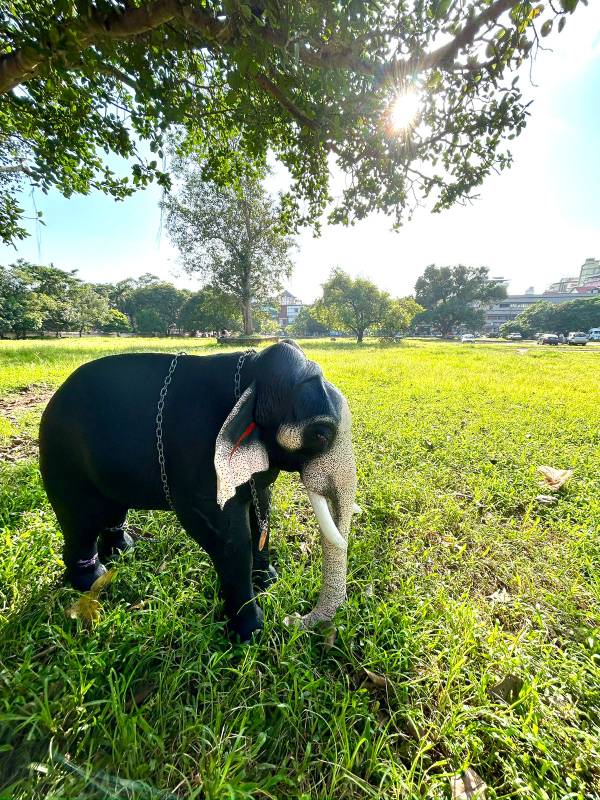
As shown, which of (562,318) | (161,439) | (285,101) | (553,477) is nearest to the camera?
(161,439)

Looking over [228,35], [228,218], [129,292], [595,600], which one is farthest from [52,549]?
[129,292]

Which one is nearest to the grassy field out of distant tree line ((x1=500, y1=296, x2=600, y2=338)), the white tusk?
the white tusk

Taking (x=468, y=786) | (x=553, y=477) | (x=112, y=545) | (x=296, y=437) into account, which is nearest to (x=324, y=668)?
(x=468, y=786)

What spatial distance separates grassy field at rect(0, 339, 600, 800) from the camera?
1196 mm

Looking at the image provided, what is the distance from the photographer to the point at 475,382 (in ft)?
29.0

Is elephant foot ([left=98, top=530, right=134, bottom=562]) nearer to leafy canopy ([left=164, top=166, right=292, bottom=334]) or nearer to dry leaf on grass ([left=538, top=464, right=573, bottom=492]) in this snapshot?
dry leaf on grass ([left=538, top=464, right=573, bottom=492])

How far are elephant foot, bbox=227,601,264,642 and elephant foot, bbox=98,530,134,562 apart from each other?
1005 mm

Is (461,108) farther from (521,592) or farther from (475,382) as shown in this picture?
(475,382)

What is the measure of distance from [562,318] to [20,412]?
2604 inches

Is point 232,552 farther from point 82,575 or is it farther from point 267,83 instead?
point 267,83

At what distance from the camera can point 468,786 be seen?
1.21 meters

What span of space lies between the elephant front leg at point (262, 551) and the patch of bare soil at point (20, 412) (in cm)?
299

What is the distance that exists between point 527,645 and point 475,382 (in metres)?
8.05

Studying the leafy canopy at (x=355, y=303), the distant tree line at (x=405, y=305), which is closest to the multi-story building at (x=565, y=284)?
the distant tree line at (x=405, y=305)
